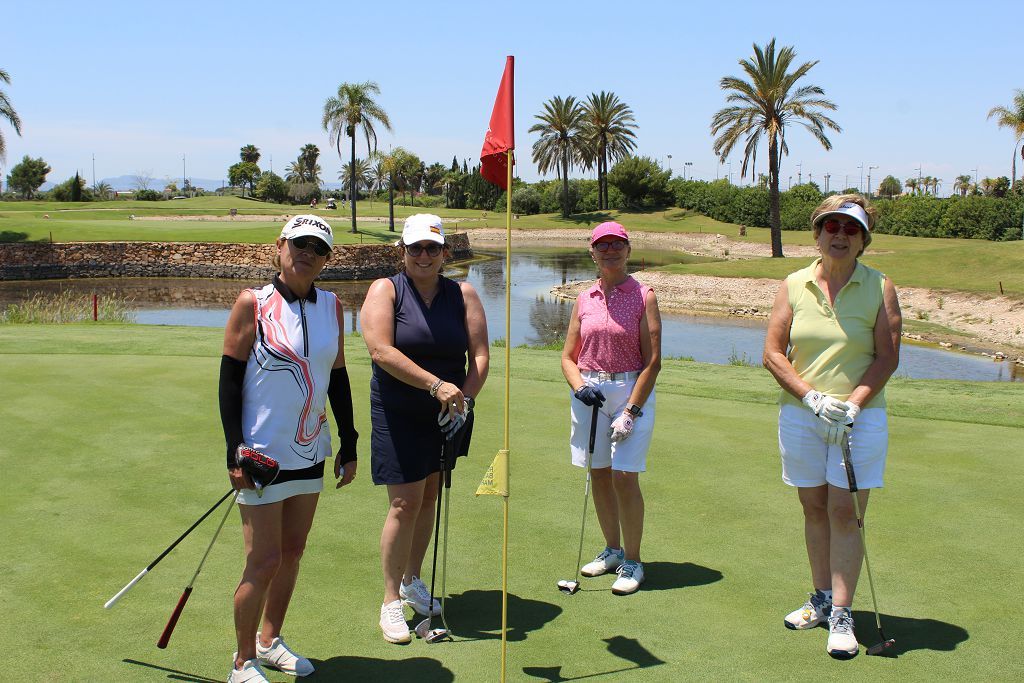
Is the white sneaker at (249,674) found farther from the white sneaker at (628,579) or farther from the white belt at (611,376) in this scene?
the white belt at (611,376)

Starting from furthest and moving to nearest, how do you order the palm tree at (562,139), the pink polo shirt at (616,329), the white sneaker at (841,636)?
the palm tree at (562,139) → the pink polo shirt at (616,329) → the white sneaker at (841,636)

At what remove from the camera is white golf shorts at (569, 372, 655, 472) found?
17.2ft

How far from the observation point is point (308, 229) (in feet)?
13.3

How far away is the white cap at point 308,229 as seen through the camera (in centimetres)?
403

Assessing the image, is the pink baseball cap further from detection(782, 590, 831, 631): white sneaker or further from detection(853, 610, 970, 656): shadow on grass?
detection(853, 610, 970, 656): shadow on grass

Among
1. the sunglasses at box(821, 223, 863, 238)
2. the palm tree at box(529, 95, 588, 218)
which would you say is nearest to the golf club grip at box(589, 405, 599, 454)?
the sunglasses at box(821, 223, 863, 238)

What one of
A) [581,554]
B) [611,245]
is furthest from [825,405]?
[581,554]

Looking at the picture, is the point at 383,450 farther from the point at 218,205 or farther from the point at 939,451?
the point at 218,205

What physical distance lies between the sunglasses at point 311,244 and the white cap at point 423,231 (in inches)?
22.7

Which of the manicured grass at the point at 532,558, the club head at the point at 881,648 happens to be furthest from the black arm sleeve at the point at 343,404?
the club head at the point at 881,648

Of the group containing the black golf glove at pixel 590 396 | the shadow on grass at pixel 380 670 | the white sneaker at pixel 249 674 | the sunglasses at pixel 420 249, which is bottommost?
the shadow on grass at pixel 380 670

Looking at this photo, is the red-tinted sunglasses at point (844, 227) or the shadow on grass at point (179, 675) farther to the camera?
the red-tinted sunglasses at point (844, 227)

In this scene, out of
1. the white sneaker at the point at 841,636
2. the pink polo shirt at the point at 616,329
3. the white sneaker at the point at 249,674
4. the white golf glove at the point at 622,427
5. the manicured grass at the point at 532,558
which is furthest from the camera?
the pink polo shirt at the point at 616,329

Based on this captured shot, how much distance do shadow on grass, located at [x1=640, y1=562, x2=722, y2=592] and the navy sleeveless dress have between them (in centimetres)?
132
